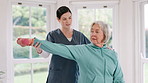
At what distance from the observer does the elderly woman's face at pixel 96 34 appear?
147cm

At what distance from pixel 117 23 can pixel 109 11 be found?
0.20m

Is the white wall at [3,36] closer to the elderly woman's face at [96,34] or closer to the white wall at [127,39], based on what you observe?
the elderly woman's face at [96,34]

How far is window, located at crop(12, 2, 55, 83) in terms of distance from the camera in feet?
8.21

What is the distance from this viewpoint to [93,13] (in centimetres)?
274

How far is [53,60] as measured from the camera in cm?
180

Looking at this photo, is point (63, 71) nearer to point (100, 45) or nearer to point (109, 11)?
point (100, 45)

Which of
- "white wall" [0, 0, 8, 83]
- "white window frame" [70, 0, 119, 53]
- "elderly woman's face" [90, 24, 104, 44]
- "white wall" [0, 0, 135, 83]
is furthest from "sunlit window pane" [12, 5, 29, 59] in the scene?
"elderly woman's face" [90, 24, 104, 44]

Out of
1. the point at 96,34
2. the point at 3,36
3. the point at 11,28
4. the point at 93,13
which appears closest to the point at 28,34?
the point at 11,28

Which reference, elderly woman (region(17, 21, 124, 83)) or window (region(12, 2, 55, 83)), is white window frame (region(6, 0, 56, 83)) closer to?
window (region(12, 2, 55, 83))

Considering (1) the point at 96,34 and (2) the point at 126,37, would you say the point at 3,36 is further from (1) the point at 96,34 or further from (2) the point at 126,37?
(2) the point at 126,37

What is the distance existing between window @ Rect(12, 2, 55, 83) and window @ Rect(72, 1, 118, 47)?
40 cm

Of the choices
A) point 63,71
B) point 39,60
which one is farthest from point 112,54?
point 39,60

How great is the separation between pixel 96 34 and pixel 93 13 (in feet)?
4.32

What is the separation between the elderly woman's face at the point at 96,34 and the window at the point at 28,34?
1.26m
